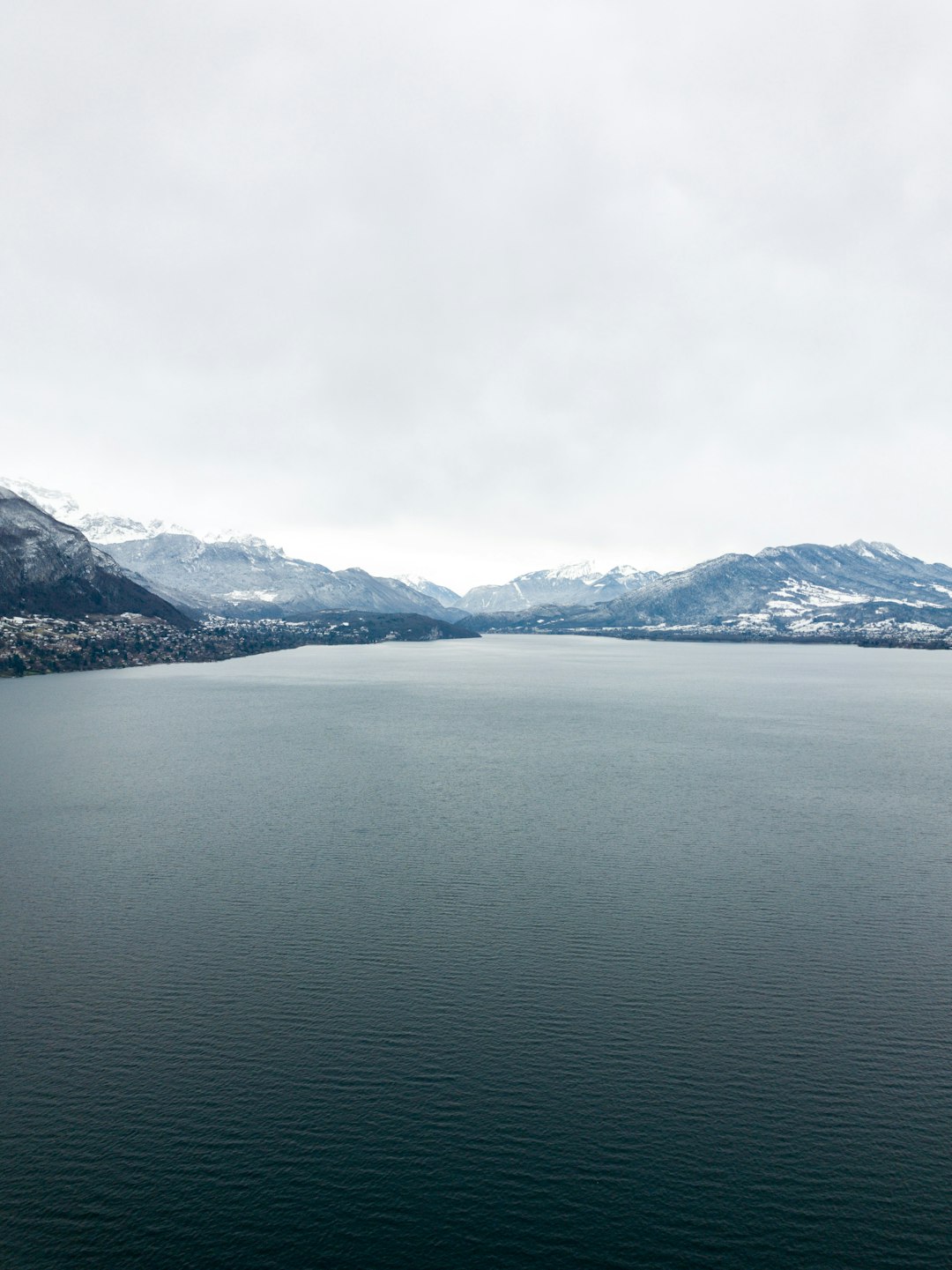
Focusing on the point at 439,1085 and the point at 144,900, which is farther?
the point at 144,900

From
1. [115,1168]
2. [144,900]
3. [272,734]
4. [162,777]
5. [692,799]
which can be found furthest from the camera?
[272,734]

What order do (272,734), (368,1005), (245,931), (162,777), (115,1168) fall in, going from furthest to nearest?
(272,734) < (162,777) < (245,931) < (368,1005) < (115,1168)

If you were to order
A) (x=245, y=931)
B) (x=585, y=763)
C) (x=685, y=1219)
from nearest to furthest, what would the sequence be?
1. (x=685, y=1219)
2. (x=245, y=931)
3. (x=585, y=763)

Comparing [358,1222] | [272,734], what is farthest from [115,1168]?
[272,734]

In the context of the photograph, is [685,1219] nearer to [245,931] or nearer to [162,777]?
[245,931]

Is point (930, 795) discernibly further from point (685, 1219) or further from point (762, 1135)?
point (685, 1219)

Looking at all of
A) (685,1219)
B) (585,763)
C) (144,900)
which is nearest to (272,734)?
(585,763)
